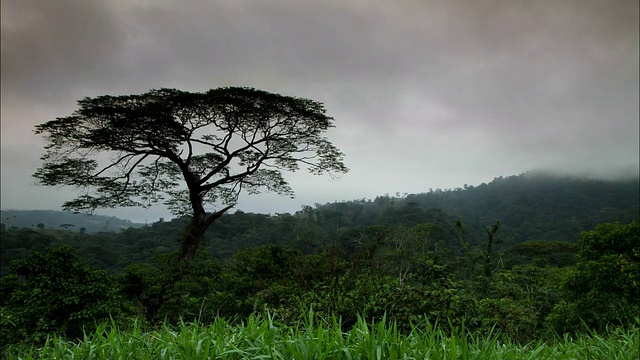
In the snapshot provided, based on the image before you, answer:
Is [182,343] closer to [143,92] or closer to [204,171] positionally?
[143,92]

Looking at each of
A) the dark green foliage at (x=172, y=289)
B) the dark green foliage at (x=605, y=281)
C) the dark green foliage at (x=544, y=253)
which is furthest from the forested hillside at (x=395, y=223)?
the dark green foliage at (x=605, y=281)

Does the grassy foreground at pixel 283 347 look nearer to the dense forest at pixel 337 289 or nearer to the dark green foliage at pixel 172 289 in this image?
the dense forest at pixel 337 289

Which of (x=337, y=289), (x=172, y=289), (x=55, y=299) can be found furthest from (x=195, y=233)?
(x=337, y=289)

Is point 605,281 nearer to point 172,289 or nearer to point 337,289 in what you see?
point 337,289

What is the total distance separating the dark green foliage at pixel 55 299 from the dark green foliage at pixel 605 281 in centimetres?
862

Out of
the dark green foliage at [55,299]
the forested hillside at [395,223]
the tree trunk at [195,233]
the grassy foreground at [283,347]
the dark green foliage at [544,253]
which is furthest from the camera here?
the forested hillside at [395,223]

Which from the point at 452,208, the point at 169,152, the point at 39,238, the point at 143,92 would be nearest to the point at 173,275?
the point at 169,152

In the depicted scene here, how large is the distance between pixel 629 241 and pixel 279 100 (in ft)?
32.8

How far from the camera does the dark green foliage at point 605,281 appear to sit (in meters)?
7.75

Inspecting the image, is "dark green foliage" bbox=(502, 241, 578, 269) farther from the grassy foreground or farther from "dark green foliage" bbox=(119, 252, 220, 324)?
the grassy foreground

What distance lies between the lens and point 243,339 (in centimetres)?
235

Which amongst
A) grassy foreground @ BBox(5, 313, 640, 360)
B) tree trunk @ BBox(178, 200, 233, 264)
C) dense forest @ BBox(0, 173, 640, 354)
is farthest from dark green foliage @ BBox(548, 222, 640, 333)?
tree trunk @ BBox(178, 200, 233, 264)

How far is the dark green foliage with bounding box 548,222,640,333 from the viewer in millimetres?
7750

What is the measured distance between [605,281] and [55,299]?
10.4 meters
